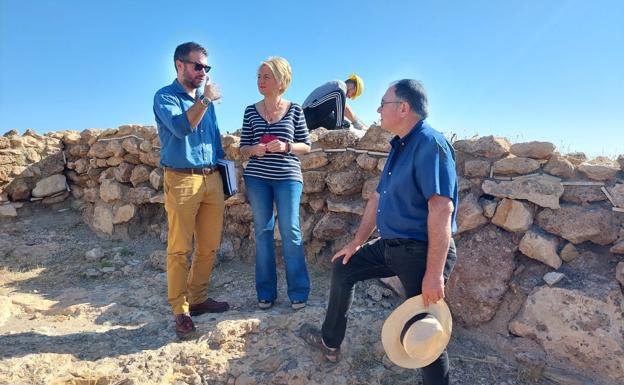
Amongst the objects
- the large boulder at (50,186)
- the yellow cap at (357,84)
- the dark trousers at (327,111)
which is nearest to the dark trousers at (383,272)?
the dark trousers at (327,111)

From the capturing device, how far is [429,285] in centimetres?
212

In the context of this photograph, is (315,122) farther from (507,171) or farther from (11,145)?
(11,145)

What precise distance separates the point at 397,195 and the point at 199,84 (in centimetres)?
174

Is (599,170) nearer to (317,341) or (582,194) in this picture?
(582,194)

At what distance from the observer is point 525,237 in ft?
10.3

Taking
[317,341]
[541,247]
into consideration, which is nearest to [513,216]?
[541,247]

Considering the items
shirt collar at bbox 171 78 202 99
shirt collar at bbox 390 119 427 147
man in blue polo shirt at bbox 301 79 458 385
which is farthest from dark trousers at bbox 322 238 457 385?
shirt collar at bbox 171 78 202 99

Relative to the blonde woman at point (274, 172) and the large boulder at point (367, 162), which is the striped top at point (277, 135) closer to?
the blonde woman at point (274, 172)

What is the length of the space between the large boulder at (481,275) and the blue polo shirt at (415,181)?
1082 mm

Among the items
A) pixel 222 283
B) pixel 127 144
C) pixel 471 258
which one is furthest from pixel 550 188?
pixel 127 144

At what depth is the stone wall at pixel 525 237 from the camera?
285cm

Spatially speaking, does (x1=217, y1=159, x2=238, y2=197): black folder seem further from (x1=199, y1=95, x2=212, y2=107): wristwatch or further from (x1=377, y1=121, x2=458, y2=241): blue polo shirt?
(x1=377, y1=121, x2=458, y2=241): blue polo shirt

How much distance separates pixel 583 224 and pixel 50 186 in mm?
6581

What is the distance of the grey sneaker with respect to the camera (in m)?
2.80
